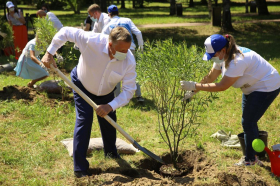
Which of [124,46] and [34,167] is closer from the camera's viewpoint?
[124,46]

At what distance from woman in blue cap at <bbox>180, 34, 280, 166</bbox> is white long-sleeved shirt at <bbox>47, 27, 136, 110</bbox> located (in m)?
0.61

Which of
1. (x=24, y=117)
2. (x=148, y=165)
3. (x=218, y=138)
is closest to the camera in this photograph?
(x=148, y=165)

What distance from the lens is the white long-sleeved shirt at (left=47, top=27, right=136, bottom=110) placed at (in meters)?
3.78

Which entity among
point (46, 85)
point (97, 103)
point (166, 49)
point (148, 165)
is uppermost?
point (166, 49)

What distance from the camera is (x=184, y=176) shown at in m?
4.30

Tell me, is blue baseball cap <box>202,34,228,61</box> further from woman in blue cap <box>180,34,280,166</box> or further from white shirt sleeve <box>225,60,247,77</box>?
white shirt sleeve <box>225,60,247,77</box>

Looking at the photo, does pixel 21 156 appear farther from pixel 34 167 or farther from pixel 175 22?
pixel 175 22

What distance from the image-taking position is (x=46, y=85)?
762 centimetres

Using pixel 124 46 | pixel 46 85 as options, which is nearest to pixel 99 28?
pixel 46 85

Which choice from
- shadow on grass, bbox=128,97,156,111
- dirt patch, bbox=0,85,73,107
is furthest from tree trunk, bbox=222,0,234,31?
dirt patch, bbox=0,85,73,107

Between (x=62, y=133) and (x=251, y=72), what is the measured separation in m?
3.13

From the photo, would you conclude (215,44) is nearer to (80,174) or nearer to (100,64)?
(100,64)

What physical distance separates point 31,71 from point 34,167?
3.75 metres

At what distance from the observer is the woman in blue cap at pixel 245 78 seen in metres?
3.76
